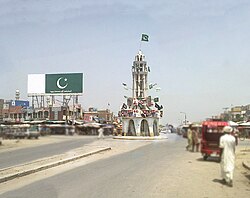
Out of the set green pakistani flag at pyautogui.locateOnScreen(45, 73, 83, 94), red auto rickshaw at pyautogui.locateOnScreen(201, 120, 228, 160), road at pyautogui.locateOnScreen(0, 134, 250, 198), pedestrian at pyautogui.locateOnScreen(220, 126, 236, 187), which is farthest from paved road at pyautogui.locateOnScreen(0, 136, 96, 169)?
green pakistani flag at pyautogui.locateOnScreen(45, 73, 83, 94)

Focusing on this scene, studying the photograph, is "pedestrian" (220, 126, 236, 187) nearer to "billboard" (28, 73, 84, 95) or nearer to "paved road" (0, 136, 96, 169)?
"paved road" (0, 136, 96, 169)

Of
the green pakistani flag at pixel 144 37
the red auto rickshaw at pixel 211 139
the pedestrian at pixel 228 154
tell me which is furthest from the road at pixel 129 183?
the green pakistani flag at pixel 144 37

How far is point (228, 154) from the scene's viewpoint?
1034cm

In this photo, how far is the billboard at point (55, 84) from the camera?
64375 millimetres

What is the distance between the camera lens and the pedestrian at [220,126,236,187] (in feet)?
34.0

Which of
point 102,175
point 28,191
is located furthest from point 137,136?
point 28,191

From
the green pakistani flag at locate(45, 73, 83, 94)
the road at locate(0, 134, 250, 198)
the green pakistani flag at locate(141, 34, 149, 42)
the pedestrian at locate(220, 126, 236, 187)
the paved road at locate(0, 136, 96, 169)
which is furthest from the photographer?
the green pakistani flag at locate(45, 73, 83, 94)

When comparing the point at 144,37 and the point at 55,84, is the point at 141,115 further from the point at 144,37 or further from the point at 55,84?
the point at 55,84

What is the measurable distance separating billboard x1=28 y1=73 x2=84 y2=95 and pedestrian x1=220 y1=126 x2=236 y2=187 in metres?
53.9

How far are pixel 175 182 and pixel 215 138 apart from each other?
3486 millimetres

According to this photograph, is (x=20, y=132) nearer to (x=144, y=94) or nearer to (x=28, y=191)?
(x=144, y=94)

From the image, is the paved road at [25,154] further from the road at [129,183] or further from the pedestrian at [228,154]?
the pedestrian at [228,154]

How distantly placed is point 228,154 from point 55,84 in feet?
190

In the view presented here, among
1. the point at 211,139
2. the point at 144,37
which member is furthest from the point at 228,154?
the point at 144,37
